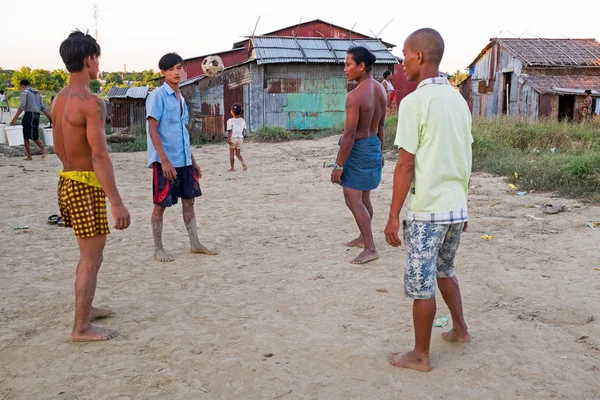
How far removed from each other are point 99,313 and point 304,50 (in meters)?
15.8

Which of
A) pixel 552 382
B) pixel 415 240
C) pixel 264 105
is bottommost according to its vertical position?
pixel 552 382

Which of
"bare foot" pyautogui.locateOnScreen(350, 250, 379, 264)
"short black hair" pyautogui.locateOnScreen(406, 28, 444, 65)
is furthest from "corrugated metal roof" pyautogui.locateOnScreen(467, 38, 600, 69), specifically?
"short black hair" pyautogui.locateOnScreen(406, 28, 444, 65)

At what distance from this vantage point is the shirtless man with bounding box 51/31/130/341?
277 cm

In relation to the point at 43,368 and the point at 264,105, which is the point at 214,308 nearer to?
the point at 43,368

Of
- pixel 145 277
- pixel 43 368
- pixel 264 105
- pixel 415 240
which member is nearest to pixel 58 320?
pixel 43 368

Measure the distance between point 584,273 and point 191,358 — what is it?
3058 mm

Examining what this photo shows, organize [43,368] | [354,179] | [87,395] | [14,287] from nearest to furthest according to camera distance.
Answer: [87,395] < [43,368] < [14,287] < [354,179]

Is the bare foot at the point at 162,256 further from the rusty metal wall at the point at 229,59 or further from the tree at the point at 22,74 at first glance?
the tree at the point at 22,74

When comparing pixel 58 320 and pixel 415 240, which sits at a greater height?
pixel 415 240

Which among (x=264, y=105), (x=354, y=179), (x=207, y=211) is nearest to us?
(x=354, y=179)

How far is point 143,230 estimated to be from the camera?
5.65 m

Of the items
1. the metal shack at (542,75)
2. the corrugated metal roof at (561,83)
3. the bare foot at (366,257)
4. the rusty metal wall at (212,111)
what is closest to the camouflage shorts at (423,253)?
the bare foot at (366,257)

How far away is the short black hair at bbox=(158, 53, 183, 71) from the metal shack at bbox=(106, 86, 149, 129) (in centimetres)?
1460

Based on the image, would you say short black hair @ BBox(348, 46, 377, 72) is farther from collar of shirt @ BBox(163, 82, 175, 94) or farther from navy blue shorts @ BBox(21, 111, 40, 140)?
navy blue shorts @ BBox(21, 111, 40, 140)
